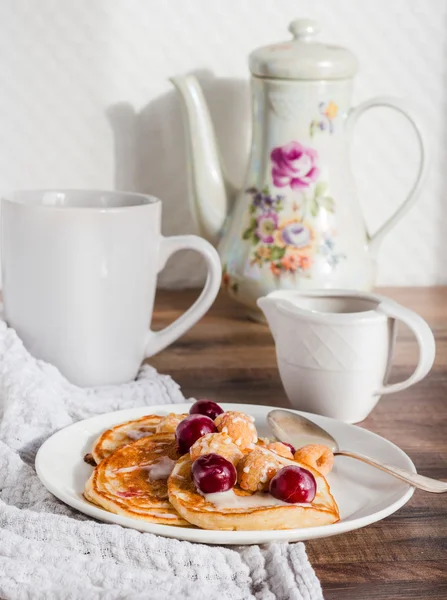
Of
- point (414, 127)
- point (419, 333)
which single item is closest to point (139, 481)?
point (419, 333)

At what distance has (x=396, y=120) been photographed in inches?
46.6

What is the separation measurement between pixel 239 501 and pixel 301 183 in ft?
1.65

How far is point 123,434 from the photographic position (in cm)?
66

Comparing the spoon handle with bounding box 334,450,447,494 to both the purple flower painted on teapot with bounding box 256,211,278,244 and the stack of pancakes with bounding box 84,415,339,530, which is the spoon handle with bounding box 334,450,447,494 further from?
the purple flower painted on teapot with bounding box 256,211,278,244

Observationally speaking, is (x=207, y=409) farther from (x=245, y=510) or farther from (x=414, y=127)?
(x=414, y=127)

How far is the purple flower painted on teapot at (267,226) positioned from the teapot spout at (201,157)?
0.07 m

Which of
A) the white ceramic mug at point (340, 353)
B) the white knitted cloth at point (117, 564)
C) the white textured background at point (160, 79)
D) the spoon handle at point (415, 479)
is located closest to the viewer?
the white knitted cloth at point (117, 564)

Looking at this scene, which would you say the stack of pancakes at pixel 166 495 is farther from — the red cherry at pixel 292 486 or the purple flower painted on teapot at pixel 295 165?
the purple flower painted on teapot at pixel 295 165

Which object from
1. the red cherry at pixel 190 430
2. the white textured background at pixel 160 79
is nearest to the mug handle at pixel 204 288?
the red cherry at pixel 190 430

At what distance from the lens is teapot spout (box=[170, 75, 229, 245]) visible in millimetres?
1023

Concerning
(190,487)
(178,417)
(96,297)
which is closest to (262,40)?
(96,297)

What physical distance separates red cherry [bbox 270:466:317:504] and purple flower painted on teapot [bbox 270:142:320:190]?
0.49m

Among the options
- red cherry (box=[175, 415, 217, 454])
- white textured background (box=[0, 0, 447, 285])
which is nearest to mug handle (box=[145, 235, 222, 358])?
red cherry (box=[175, 415, 217, 454])

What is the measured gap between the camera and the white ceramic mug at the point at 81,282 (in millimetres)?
743
